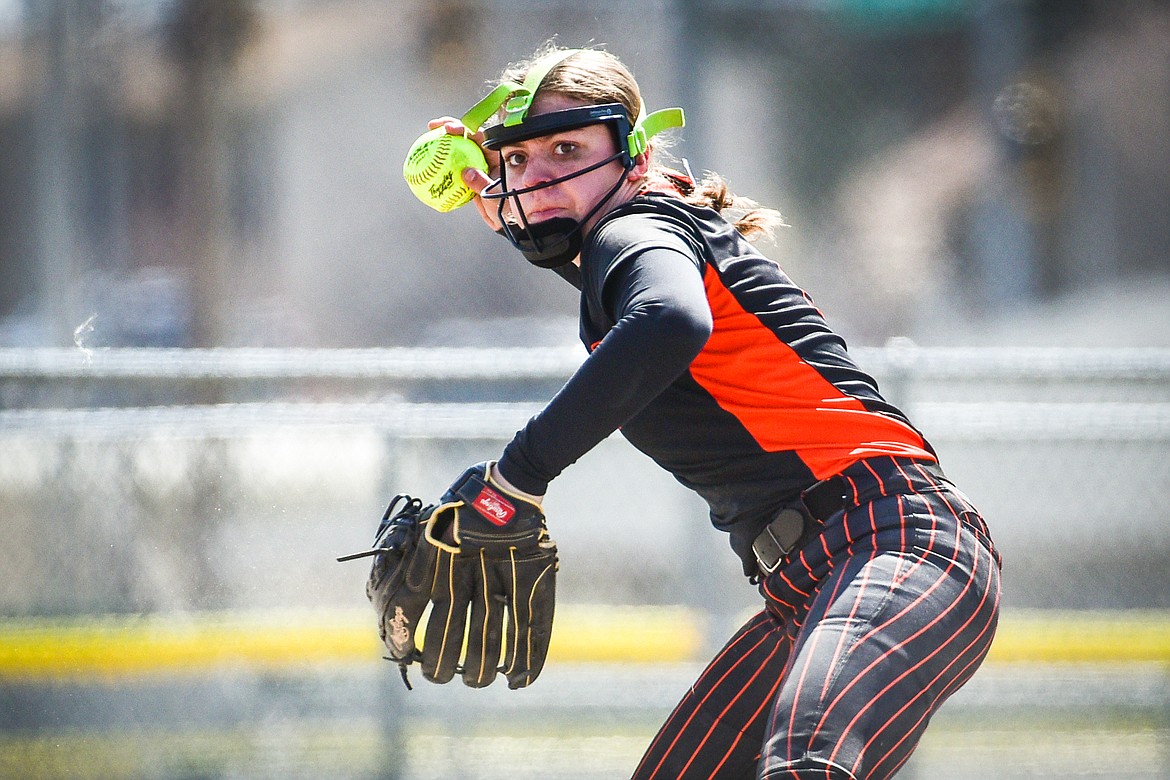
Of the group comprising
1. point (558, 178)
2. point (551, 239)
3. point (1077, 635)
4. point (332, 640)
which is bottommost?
point (1077, 635)

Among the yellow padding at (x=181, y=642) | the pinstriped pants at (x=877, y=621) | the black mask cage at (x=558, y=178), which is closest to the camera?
the pinstriped pants at (x=877, y=621)

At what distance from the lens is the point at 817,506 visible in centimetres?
212

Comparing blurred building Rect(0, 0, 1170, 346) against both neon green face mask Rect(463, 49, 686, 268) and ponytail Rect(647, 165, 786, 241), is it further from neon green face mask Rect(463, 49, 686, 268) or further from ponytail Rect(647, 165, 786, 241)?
neon green face mask Rect(463, 49, 686, 268)

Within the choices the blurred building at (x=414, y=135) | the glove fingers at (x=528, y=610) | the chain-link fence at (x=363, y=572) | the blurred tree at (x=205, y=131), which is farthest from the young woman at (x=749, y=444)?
the blurred tree at (x=205, y=131)

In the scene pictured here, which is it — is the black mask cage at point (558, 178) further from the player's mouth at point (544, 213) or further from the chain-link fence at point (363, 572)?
the chain-link fence at point (363, 572)

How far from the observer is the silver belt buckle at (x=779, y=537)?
212 centimetres

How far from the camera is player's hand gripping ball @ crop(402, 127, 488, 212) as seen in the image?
2.54 m

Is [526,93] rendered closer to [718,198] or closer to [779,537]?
[718,198]

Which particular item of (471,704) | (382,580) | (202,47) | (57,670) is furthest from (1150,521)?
(202,47)

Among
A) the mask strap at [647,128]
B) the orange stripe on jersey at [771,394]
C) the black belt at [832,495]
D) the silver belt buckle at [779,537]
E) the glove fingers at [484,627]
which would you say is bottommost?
the glove fingers at [484,627]

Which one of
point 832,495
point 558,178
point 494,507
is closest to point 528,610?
point 494,507

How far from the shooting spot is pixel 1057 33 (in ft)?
29.1

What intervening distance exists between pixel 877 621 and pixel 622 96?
1108mm

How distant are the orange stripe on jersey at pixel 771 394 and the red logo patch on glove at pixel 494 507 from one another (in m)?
0.42
